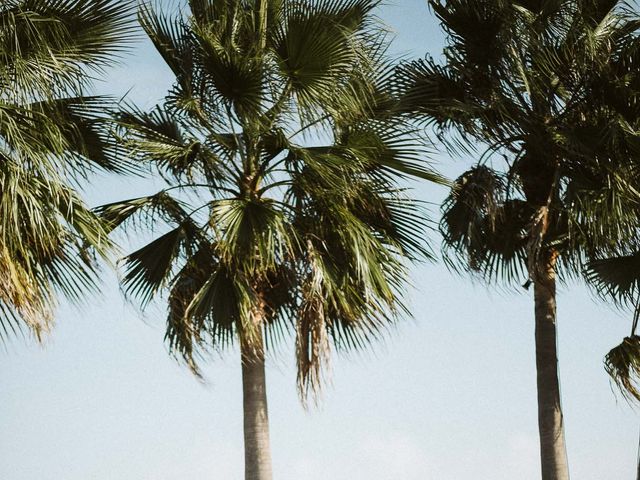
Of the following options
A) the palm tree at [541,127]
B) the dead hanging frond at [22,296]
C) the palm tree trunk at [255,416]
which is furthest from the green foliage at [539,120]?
the dead hanging frond at [22,296]

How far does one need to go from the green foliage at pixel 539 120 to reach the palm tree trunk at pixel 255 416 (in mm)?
2672

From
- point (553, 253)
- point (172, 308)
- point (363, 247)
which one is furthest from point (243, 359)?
point (553, 253)

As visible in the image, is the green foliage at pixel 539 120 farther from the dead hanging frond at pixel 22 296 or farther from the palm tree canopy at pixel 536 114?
the dead hanging frond at pixel 22 296

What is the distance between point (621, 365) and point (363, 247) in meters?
3.15

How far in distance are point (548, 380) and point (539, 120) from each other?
2989mm

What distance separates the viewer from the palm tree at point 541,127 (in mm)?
11906

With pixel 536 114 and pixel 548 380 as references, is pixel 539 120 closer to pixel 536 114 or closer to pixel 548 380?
pixel 536 114

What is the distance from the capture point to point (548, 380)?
12219 millimetres

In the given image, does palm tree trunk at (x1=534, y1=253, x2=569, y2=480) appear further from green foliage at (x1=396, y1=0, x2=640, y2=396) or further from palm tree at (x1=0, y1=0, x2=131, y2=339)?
palm tree at (x1=0, y1=0, x2=131, y2=339)

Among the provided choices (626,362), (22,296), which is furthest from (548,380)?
(22,296)

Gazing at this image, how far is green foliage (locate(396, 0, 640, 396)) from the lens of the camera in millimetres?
11820

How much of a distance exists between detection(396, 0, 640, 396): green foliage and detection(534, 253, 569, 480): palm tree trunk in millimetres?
332

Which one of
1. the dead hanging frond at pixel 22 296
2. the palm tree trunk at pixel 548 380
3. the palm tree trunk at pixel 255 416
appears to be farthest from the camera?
the palm tree trunk at pixel 548 380

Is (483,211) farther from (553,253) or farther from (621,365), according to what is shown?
(621,365)
